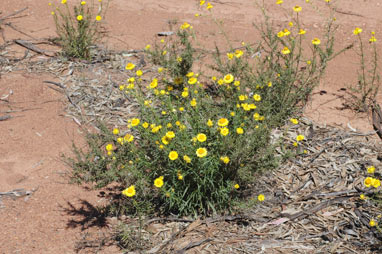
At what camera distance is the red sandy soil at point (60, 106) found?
349cm

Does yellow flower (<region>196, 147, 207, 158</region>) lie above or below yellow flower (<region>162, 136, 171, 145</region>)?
below

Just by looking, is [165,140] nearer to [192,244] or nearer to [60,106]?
[192,244]

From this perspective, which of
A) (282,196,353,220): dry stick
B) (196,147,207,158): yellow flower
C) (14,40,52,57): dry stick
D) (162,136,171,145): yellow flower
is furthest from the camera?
(14,40,52,57): dry stick

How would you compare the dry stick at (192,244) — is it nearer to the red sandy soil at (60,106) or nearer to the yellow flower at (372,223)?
the red sandy soil at (60,106)

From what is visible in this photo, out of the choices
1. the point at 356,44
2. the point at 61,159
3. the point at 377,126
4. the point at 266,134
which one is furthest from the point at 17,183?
the point at 356,44

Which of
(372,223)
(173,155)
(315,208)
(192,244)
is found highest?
(173,155)

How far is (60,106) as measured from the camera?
4922 millimetres

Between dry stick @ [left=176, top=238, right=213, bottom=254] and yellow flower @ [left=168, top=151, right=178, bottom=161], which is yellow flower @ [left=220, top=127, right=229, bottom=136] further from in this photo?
dry stick @ [left=176, top=238, right=213, bottom=254]

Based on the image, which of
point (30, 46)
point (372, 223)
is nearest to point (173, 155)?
point (372, 223)

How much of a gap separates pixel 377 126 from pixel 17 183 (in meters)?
3.80

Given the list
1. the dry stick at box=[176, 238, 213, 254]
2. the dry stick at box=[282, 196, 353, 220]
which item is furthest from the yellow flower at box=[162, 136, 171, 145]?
the dry stick at box=[282, 196, 353, 220]

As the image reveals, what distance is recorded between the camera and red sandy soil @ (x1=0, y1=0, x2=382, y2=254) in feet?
11.4

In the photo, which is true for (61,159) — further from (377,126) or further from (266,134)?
(377,126)

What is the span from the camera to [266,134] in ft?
11.8
